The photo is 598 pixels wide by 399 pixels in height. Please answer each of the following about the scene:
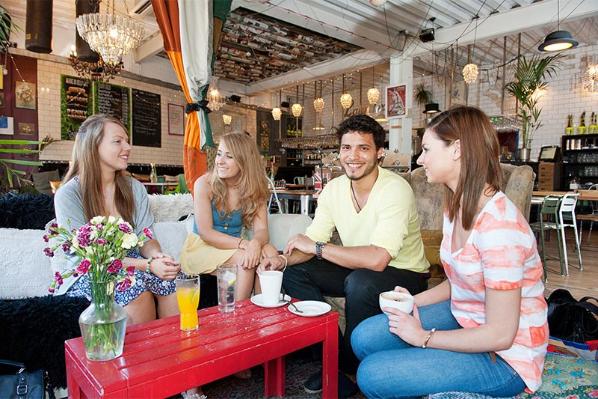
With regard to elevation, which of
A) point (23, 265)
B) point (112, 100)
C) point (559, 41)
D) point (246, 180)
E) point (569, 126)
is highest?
point (559, 41)

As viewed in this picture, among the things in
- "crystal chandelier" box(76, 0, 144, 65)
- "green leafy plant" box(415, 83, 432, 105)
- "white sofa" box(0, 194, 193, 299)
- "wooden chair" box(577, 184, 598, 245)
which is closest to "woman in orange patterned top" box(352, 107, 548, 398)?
"white sofa" box(0, 194, 193, 299)

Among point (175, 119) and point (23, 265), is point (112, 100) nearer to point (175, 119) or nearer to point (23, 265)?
point (175, 119)

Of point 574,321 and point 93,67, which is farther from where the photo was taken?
point 93,67

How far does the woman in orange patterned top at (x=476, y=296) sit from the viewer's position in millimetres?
1094

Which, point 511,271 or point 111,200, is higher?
point 111,200

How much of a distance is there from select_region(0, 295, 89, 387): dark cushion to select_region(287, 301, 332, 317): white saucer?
1.02 meters

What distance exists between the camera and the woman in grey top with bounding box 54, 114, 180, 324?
1915 mm

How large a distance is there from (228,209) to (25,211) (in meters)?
1.14

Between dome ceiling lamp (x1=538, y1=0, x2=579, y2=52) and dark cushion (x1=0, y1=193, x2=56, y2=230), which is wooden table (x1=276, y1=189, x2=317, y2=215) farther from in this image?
dome ceiling lamp (x1=538, y1=0, x2=579, y2=52)

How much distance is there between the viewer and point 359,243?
2.21m

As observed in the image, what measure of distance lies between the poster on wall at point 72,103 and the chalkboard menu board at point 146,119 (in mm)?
1092

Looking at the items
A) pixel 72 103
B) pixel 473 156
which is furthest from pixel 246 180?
pixel 72 103

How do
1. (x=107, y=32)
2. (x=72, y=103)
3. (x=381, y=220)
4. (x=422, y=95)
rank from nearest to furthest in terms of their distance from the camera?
(x=381, y=220)
(x=107, y=32)
(x=72, y=103)
(x=422, y=95)

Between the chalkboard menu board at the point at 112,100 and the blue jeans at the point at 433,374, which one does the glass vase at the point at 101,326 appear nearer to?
the blue jeans at the point at 433,374
